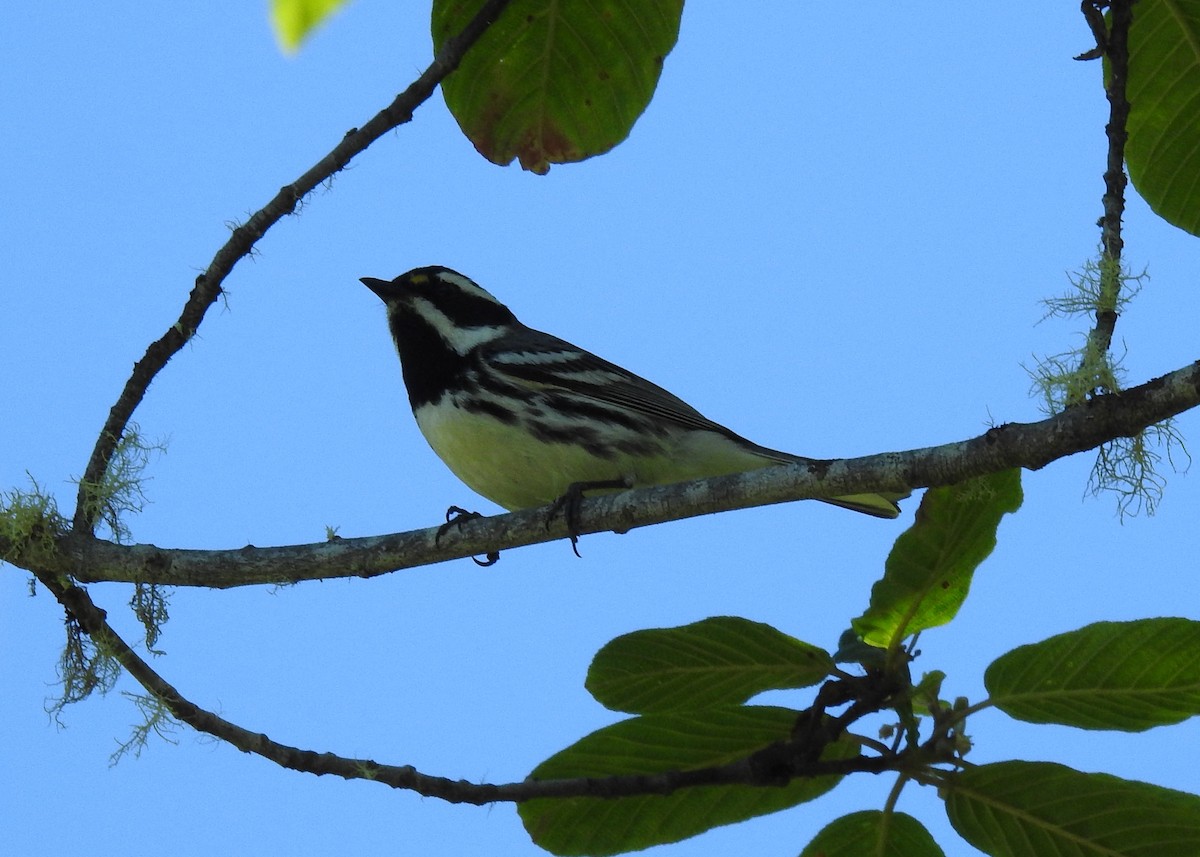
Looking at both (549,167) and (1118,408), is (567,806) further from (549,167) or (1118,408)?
(549,167)

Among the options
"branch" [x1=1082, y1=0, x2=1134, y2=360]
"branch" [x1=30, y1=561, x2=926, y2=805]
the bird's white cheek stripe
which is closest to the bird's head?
the bird's white cheek stripe

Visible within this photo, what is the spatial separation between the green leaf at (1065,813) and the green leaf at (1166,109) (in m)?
1.32

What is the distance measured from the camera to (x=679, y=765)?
250cm

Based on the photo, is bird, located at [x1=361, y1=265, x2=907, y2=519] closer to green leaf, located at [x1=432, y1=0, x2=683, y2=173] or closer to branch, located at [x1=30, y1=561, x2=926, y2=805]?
green leaf, located at [x1=432, y1=0, x2=683, y2=173]

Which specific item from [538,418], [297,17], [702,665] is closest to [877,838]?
[702,665]

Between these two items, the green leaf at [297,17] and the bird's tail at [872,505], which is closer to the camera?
the green leaf at [297,17]

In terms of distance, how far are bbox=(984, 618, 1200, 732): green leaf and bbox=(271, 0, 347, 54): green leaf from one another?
1607mm

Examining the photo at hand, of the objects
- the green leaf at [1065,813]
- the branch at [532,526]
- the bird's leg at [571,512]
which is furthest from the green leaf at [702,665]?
the bird's leg at [571,512]

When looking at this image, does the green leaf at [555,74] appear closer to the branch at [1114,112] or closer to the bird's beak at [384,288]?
the branch at [1114,112]

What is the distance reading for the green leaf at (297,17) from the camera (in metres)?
1.37

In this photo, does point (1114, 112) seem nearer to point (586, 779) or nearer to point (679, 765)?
point (679, 765)

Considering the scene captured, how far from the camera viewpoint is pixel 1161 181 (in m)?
3.06

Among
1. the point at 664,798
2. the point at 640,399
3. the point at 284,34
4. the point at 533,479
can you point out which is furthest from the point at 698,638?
the point at 640,399

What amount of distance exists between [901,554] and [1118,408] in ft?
1.47
